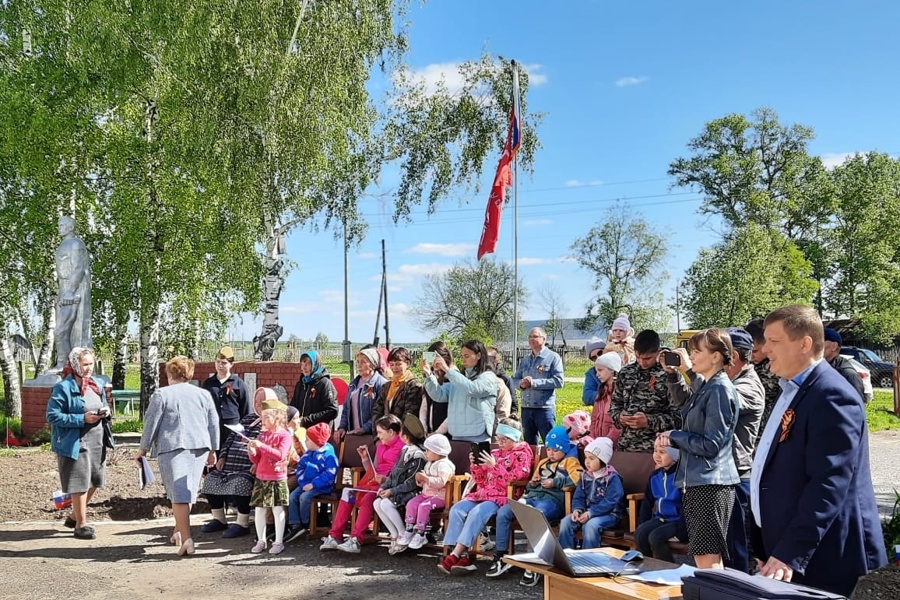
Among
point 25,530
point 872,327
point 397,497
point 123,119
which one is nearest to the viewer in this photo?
point 397,497

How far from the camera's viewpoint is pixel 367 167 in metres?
20.0

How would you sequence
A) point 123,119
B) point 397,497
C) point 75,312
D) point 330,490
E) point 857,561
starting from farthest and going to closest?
point 123,119 < point 75,312 < point 330,490 < point 397,497 < point 857,561

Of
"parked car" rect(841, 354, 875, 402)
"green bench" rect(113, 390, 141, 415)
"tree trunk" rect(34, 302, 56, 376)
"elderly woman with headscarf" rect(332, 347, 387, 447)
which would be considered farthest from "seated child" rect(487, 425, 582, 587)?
"green bench" rect(113, 390, 141, 415)

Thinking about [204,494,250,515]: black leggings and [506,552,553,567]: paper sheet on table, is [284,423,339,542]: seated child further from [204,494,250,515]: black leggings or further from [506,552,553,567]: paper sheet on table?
[506,552,553,567]: paper sheet on table

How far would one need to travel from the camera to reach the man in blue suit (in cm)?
332

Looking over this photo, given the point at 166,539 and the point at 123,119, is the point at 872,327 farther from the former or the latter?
the point at 166,539

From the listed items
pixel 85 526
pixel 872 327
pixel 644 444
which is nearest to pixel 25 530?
pixel 85 526

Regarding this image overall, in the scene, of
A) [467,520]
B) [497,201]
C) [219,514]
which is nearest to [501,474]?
[467,520]

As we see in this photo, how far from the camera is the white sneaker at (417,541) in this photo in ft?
24.5

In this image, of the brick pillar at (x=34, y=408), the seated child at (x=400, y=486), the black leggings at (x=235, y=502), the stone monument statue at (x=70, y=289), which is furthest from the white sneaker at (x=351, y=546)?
the brick pillar at (x=34, y=408)

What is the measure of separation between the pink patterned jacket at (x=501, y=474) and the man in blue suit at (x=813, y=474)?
146 inches

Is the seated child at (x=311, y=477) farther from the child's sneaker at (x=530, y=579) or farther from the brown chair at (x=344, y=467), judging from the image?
the child's sneaker at (x=530, y=579)

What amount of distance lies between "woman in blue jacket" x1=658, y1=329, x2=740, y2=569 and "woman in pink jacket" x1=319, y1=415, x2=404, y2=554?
3.40 m

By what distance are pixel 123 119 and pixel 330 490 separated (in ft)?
44.2
